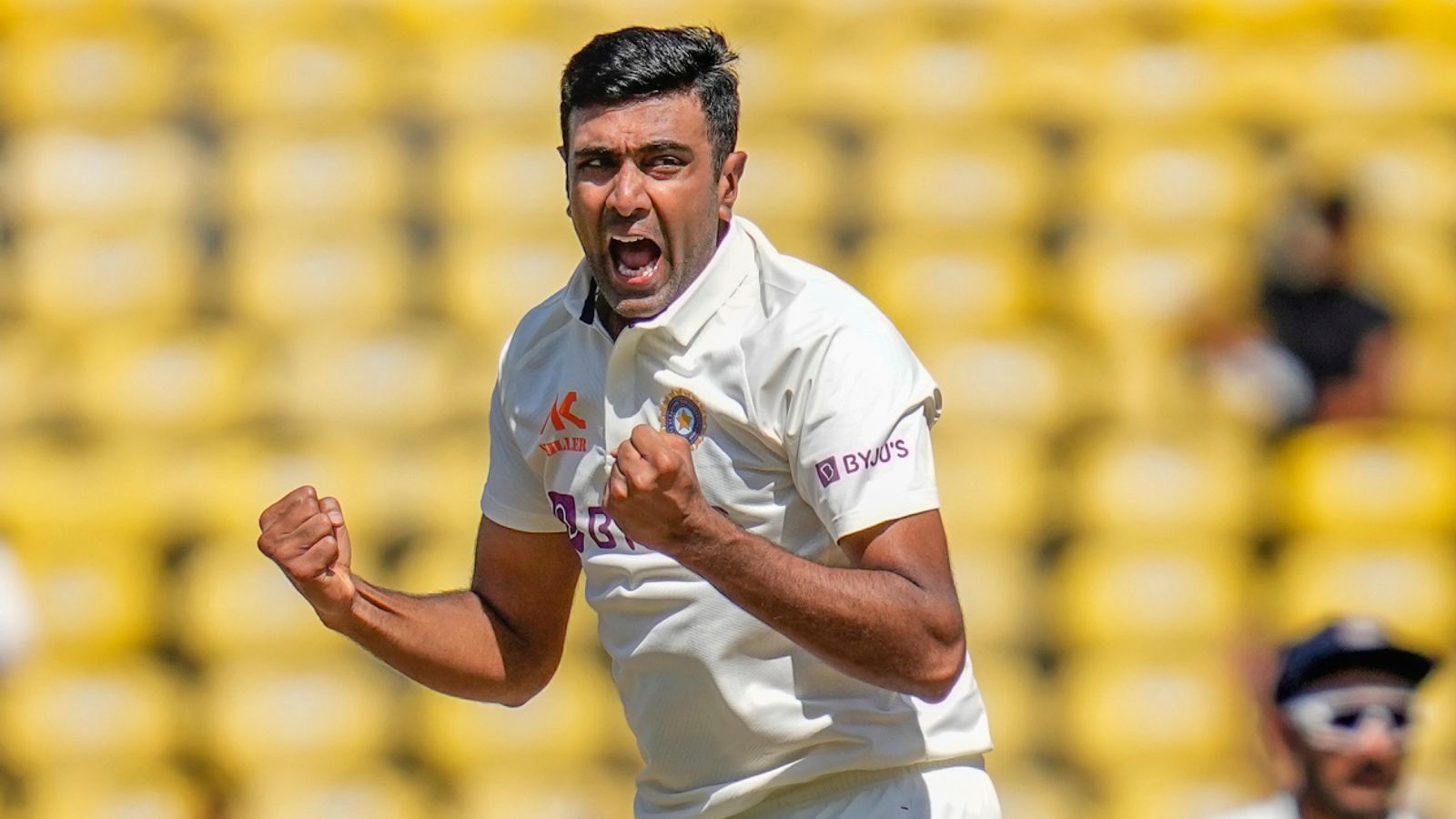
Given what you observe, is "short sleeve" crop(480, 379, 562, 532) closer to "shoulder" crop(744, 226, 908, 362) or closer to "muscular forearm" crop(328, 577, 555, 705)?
"muscular forearm" crop(328, 577, 555, 705)

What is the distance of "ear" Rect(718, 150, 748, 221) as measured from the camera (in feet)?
8.16

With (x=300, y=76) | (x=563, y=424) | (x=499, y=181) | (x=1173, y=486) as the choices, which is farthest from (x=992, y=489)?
(x=563, y=424)

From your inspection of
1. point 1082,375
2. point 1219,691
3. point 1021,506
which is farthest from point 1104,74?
point 1219,691

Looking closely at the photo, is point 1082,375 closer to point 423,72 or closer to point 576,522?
point 423,72

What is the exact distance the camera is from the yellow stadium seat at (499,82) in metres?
5.83

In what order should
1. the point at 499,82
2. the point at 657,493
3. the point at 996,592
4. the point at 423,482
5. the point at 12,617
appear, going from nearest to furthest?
the point at 657,493
the point at 12,617
the point at 996,592
the point at 423,482
the point at 499,82

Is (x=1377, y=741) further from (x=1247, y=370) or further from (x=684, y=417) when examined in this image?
(x=1247, y=370)

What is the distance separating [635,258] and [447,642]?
614 millimetres

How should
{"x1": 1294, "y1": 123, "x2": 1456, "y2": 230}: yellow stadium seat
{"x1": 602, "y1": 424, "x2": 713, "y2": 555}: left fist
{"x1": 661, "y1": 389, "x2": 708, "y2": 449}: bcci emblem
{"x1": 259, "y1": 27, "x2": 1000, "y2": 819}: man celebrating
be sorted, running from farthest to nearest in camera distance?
{"x1": 1294, "y1": 123, "x2": 1456, "y2": 230}: yellow stadium seat < {"x1": 661, "y1": 389, "x2": 708, "y2": 449}: bcci emblem < {"x1": 259, "y1": 27, "x2": 1000, "y2": 819}: man celebrating < {"x1": 602, "y1": 424, "x2": 713, "y2": 555}: left fist

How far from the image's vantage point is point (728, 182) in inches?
98.6

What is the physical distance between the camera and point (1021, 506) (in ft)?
17.1

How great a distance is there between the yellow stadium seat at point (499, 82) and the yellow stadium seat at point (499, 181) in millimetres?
62

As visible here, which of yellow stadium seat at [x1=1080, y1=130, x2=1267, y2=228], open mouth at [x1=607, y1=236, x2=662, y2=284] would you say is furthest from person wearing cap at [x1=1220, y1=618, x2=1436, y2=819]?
yellow stadium seat at [x1=1080, y1=130, x2=1267, y2=228]

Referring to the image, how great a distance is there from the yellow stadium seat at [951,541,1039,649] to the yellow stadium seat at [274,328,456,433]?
1444 mm
